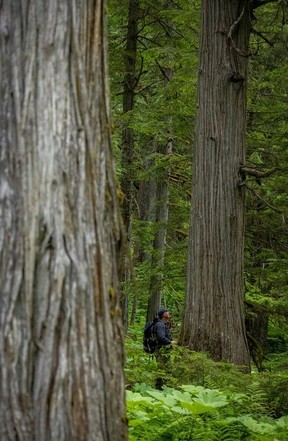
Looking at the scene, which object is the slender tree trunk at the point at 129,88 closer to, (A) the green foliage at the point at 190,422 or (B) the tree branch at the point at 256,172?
(B) the tree branch at the point at 256,172

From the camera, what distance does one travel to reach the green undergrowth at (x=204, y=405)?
4.12 meters

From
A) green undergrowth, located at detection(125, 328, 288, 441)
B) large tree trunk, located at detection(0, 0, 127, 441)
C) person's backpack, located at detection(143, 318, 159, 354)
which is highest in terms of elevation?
large tree trunk, located at detection(0, 0, 127, 441)

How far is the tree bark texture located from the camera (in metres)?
8.21

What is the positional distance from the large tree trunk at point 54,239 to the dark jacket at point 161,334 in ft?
20.1

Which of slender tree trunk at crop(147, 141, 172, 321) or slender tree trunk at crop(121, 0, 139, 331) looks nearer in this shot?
slender tree trunk at crop(121, 0, 139, 331)

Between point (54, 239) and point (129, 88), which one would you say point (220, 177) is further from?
point (54, 239)

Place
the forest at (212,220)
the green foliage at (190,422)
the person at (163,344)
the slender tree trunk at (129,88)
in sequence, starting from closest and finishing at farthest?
the green foliage at (190,422)
the forest at (212,220)
the person at (163,344)
the slender tree trunk at (129,88)

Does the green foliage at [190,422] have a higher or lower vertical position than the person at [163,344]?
higher

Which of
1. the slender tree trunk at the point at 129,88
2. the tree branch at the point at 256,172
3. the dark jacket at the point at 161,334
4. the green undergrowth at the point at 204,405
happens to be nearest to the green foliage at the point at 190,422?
the green undergrowth at the point at 204,405

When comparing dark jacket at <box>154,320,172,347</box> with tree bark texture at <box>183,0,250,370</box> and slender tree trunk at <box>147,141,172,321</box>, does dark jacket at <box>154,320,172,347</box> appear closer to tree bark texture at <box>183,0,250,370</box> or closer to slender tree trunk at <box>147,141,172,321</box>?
tree bark texture at <box>183,0,250,370</box>

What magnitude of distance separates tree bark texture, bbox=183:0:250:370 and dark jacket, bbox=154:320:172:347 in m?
0.67

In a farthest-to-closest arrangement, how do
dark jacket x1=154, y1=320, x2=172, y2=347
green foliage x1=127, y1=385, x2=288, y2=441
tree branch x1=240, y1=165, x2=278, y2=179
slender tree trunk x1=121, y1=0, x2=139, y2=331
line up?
slender tree trunk x1=121, y1=0, x2=139, y2=331 → dark jacket x1=154, y1=320, x2=172, y2=347 → tree branch x1=240, y1=165, x2=278, y2=179 → green foliage x1=127, y1=385, x2=288, y2=441

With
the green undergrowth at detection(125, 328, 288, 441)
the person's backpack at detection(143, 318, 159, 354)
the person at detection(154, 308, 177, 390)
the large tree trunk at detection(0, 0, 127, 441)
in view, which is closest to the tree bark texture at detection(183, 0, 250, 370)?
the person at detection(154, 308, 177, 390)

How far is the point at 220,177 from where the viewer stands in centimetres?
831
